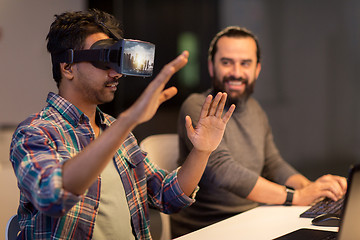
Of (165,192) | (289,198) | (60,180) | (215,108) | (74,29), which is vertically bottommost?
(289,198)

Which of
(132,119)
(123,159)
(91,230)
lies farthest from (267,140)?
(132,119)

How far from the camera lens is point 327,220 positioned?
5.51ft

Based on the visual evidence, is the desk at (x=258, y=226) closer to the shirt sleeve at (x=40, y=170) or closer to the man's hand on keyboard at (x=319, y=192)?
the man's hand on keyboard at (x=319, y=192)

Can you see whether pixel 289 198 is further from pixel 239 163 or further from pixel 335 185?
pixel 239 163

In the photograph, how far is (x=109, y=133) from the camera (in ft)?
3.69

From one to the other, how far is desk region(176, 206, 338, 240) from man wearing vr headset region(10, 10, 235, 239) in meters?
0.14

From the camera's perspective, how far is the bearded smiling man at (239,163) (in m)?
2.03

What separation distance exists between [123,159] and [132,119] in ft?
1.71

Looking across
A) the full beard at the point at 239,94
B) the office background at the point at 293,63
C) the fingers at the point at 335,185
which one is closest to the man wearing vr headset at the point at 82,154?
the fingers at the point at 335,185

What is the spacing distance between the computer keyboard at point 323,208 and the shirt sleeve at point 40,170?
37.7 inches

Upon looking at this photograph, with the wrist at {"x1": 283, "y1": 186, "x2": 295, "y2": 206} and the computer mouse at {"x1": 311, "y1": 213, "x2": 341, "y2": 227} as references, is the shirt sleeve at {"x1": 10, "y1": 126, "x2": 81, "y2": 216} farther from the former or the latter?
the wrist at {"x1": 283, "y1": 186, "x2": 295, "y2": 206}

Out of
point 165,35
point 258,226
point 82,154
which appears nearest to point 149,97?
point 82,154

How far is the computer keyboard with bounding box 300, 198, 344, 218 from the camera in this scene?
180 cm

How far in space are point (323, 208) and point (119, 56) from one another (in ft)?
3.28
